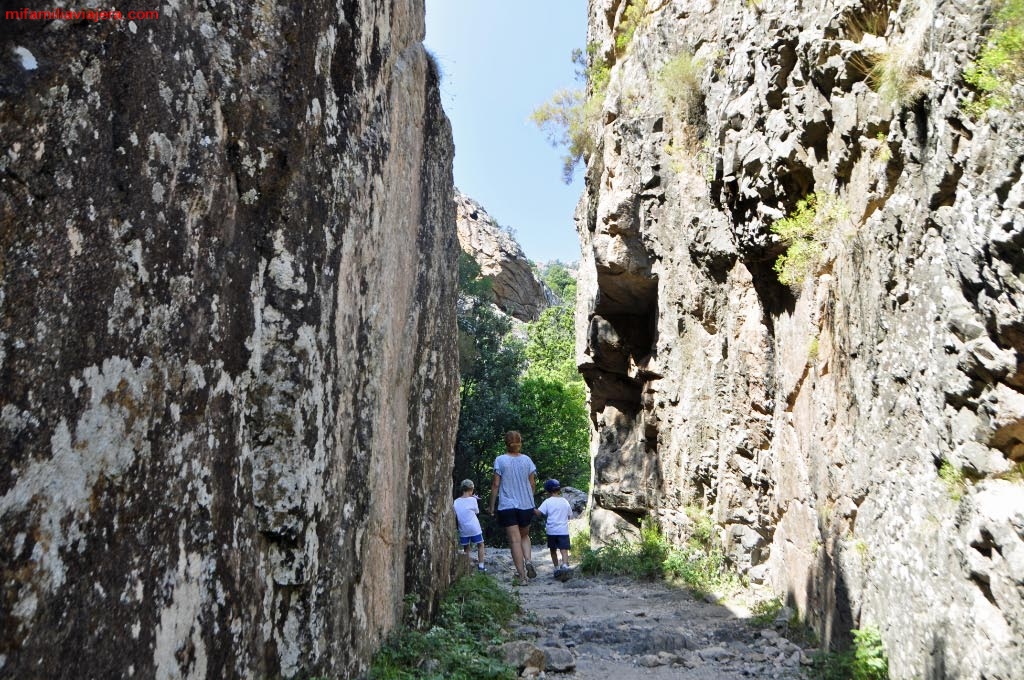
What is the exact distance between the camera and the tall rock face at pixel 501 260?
40.9 m

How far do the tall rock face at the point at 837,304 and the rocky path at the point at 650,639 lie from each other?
550mm

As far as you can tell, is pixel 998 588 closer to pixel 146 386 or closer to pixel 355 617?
pixel 355 617

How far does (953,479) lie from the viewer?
12.9ft

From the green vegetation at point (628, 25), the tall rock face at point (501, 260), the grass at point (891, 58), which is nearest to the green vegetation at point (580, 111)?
the green vegetation at point (628, 25)

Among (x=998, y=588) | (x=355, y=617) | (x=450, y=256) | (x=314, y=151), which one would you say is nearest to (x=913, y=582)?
(x=998, y=588)

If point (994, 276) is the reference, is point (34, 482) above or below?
below

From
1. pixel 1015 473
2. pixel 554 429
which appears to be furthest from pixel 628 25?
pixel 554 429

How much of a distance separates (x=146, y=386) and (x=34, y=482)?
58cm

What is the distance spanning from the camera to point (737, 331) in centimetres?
936

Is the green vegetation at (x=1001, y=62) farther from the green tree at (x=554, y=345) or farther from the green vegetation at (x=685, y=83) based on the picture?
the green tree at (x=554, y=345)

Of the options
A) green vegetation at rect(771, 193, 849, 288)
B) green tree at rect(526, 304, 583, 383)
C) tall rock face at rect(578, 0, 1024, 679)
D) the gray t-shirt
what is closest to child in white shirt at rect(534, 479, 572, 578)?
the gray t-shirt

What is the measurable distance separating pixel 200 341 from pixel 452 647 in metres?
3.31

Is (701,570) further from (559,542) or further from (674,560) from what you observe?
(559,542)

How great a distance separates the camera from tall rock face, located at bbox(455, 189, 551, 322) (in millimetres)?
40938
